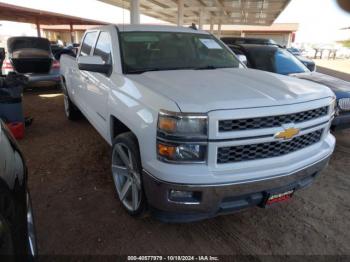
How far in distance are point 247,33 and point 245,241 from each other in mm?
44235

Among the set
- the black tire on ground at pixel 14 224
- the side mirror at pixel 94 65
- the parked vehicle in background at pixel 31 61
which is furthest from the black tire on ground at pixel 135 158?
the parked vehicle in background at pixel 31 61

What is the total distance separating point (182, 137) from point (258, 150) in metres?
0.64

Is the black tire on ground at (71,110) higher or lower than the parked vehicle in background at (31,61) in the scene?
lower

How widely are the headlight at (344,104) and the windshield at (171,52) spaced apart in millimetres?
2101

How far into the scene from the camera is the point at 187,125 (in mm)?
2123

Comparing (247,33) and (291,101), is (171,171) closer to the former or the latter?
(291,101)

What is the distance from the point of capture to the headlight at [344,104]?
4812 millimetres

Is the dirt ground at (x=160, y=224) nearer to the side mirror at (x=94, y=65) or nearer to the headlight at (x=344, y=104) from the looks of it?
the headlight at (x=344, y=104)

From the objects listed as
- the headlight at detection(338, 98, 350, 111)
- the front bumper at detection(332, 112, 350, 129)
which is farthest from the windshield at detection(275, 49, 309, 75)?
the front bumper at detection(332, 112, 350, 129)

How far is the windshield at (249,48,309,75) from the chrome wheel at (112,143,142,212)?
14.1ft

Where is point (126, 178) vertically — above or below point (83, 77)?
below

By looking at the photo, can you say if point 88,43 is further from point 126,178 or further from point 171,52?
point 126,178

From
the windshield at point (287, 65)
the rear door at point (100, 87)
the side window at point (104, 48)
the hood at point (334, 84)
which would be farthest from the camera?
the windshield at point (287, 65)

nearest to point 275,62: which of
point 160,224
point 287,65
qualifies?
point 287,65
